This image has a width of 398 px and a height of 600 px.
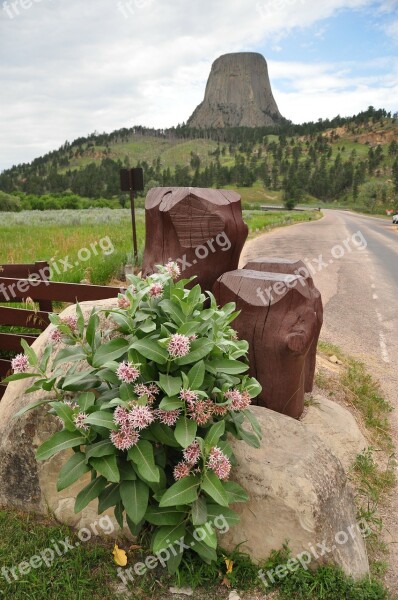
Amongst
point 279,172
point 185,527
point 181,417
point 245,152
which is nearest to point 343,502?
point 185,527

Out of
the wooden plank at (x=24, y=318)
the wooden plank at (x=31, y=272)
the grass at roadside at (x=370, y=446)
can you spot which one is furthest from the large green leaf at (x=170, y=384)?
the wooden plank at (x=31, y=272)

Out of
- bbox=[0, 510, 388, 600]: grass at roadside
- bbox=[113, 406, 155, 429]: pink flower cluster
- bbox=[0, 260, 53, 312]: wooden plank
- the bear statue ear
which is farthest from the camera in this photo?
bbox=[0, 260, 53, 312]: wooden plank

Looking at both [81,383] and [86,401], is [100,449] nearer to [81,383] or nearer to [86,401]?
[86,401]

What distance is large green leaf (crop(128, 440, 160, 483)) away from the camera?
1944mm

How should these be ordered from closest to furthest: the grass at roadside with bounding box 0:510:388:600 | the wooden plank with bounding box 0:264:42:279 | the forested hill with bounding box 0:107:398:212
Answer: the grass at roadside with bounding box 0:510:388:600, the wooden plank with bounding box 0:264:42:279, the forested hill with bounding box 0:107:398:212

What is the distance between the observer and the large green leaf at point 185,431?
1.92 meters

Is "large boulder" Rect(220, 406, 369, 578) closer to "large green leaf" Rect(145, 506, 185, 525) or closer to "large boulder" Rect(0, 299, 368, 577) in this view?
"large boulder" Rect(0, 299, 368, 577)

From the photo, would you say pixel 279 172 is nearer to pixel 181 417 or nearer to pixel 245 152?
pixel 245 152

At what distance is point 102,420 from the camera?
6.40ft

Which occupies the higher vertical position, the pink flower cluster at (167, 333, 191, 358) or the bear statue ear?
the pink flower cluster at (167, 333, 191, 358)

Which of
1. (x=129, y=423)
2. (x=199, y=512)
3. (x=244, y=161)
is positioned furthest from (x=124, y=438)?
(x=244, y=161)

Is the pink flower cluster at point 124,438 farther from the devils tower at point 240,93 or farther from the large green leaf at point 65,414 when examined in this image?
the devils tower at point 240,93
